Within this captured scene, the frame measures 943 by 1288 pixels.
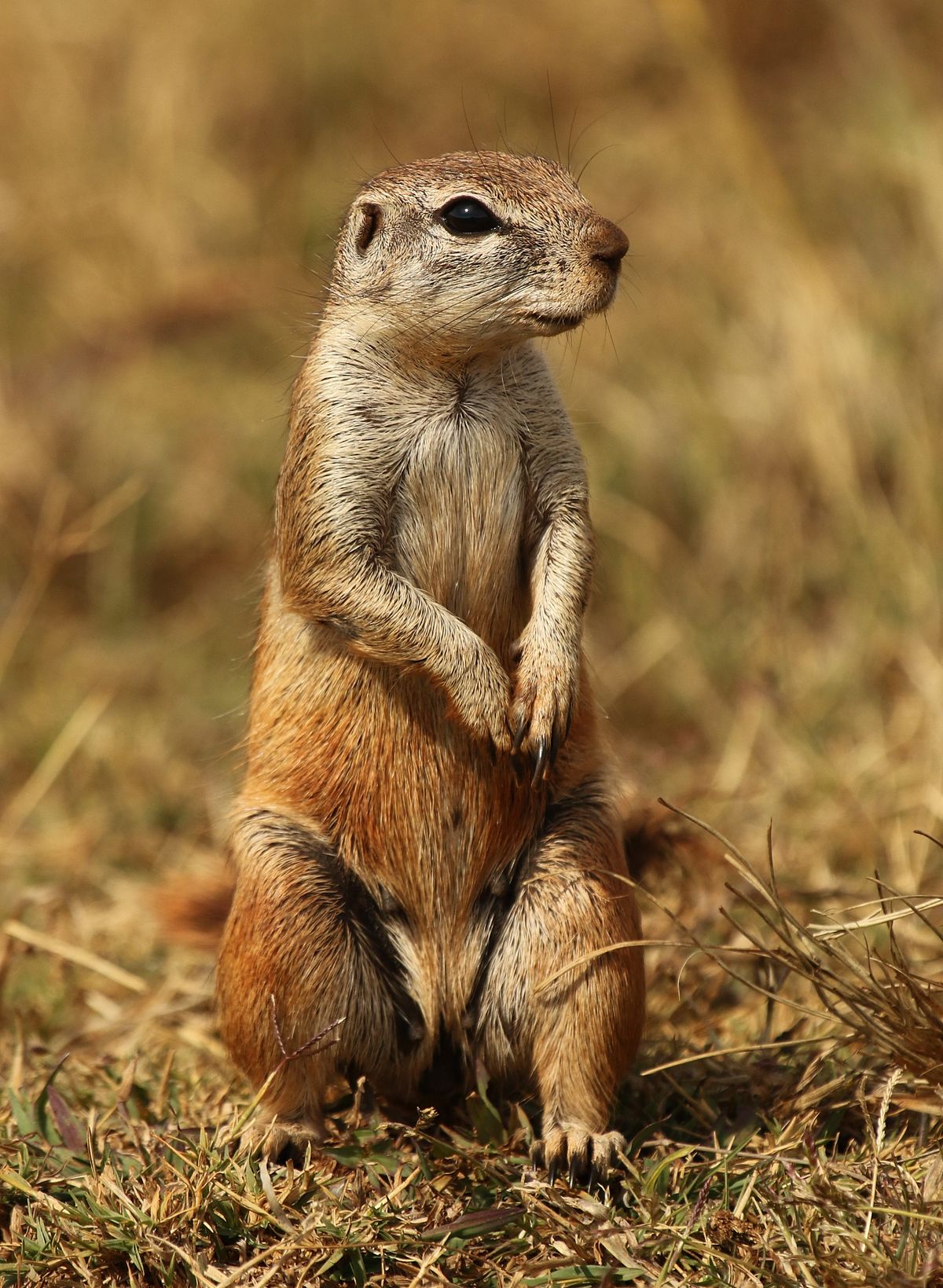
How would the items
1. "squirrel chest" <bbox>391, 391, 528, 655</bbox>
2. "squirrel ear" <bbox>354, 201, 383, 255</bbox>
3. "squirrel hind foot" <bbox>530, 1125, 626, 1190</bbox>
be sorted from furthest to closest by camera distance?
"squirrel ear" <bbox>354, 201, 383, 255</bbox> < "squirrel chest" <bbox>391, 391, 528, 655</bbox> < "squirrel hind foot" <bbox>530, 1125, 626, 1190</bbox>

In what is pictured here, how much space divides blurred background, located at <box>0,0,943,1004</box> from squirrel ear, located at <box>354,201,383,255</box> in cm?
55

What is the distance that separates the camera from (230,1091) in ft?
11.6

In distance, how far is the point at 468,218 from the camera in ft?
10.3

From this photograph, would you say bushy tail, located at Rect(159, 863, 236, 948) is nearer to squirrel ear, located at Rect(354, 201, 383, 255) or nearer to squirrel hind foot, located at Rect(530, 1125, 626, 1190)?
squirrel hind foot, located at Rect(530, 1125, 626, 1190)

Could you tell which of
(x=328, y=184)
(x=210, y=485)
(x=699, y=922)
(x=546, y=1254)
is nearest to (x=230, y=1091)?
(x=546, y=1254)

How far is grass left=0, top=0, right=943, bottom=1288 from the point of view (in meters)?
2.86

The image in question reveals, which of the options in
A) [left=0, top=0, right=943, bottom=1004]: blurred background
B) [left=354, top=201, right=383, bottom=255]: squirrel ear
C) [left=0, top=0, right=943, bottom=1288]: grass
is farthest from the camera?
[left=0, top=0, right=943, bottom=1004]: blurred background

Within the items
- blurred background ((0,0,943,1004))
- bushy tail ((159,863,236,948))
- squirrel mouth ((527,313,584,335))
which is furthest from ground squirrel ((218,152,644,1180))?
blurred background ((0,0,943,1004))

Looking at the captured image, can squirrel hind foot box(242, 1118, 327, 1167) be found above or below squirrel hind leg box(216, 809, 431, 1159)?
below

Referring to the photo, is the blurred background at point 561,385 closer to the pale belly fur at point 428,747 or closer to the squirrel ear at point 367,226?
the squirrel ear at point 367,226

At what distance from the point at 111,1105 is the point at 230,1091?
11.2 inches

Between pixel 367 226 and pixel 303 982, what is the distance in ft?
5.67

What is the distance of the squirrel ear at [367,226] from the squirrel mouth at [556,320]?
0.53 metres

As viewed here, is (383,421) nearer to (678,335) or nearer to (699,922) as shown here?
(699,922)
